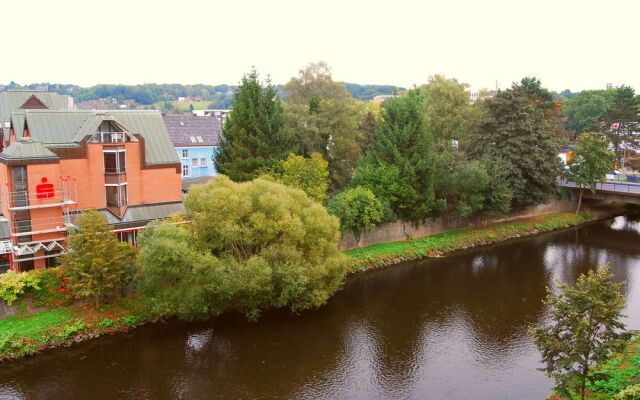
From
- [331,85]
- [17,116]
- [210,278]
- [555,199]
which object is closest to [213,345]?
[210,278]

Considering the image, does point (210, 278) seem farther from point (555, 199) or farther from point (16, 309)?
point (555, 199)

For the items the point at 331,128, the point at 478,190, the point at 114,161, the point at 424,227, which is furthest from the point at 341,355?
the point at 331,128

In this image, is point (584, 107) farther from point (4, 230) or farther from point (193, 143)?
point (4, 230)

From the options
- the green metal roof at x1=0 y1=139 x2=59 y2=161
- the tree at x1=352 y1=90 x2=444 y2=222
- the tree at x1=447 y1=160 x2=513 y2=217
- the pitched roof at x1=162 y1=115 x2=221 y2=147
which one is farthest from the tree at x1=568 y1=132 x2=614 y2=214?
the green metal roof at x1=0 y1=139 x2=59 y2=161

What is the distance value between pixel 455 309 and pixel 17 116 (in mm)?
29387

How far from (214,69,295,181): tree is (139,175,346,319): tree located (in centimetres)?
923

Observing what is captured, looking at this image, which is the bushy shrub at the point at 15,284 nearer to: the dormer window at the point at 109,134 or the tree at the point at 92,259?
the tree at the point at 92,259

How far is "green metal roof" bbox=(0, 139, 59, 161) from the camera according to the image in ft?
91.8

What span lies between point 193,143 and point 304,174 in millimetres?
21359

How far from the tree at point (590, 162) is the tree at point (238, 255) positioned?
34377 mm

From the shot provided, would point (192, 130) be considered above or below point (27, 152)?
above

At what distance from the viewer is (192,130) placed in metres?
56.1

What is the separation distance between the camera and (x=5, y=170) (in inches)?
1142

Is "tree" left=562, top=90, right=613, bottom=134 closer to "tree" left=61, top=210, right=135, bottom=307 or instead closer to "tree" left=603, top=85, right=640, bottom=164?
"tree" left=603, top=85, right=640, bottom=164
